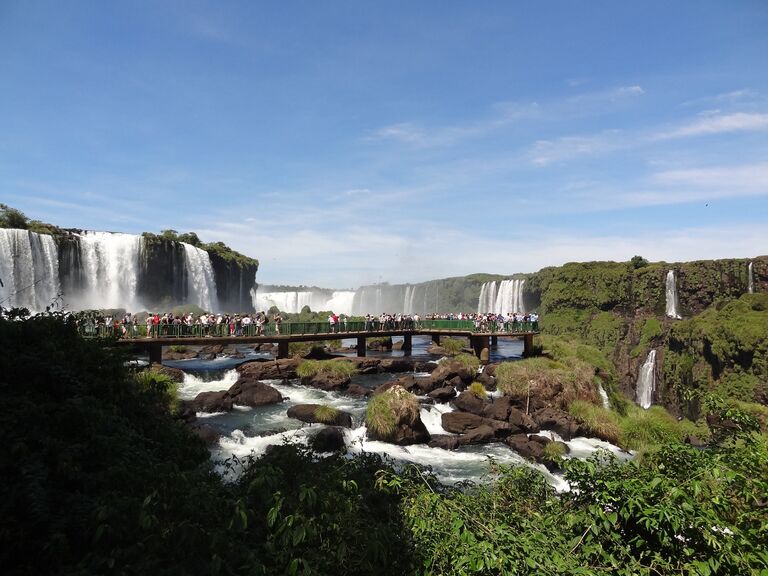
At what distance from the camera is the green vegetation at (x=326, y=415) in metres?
18.6

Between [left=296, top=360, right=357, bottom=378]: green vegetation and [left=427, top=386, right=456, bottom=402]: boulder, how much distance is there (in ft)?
18.7

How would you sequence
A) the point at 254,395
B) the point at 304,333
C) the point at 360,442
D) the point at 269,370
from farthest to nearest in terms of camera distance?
the point at 304,333
the point at 269,370
the point at 254,395
the point at 360,442

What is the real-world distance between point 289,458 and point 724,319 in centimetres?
4428

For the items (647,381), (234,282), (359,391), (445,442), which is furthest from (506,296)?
(445,442)

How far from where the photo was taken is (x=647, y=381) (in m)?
44.5

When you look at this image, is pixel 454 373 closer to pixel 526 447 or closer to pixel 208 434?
pixel 526 447

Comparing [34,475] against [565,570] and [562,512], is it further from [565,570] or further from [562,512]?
[562,512]

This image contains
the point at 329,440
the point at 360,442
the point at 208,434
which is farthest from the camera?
the point at 208,434

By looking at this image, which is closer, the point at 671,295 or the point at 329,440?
the point at 329,440

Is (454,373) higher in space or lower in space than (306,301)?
lower

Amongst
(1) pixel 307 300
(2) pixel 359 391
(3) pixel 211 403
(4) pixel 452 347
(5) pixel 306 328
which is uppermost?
(1) pixel 307 300

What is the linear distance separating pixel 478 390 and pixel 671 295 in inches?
1768

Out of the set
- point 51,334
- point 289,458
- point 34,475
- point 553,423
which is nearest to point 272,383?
point 553,423

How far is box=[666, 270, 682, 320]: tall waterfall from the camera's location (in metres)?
55.3
